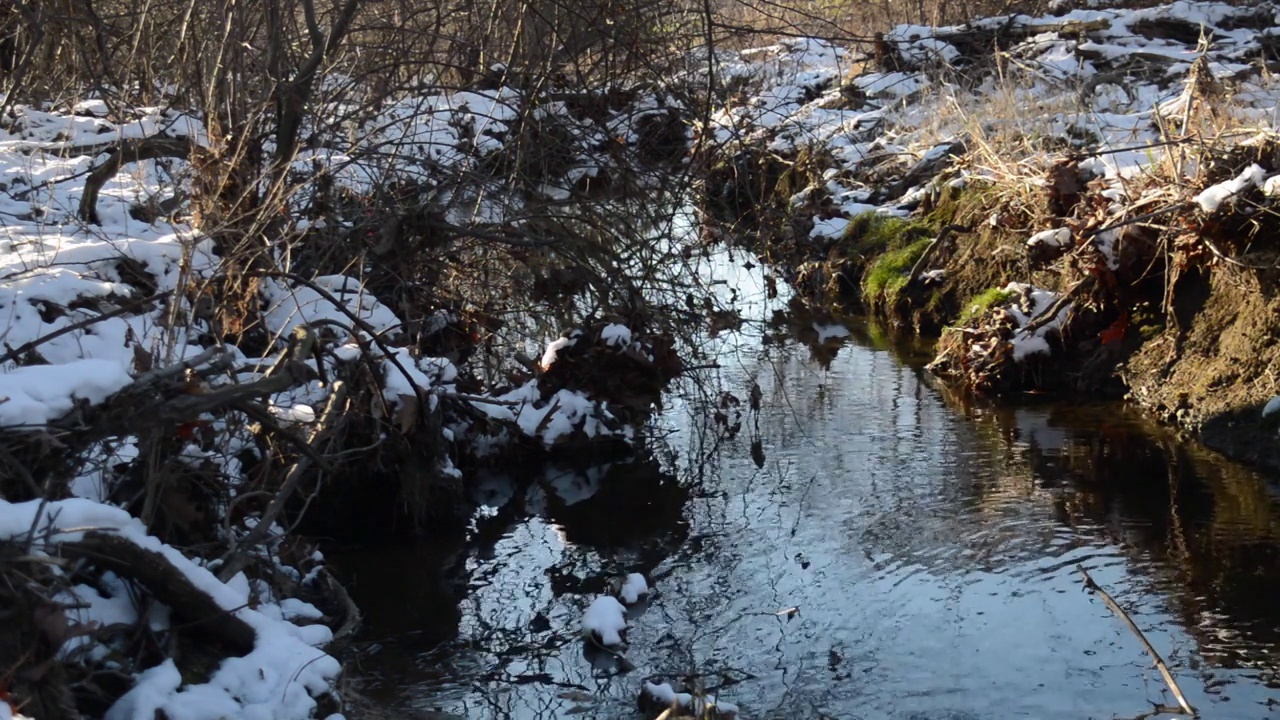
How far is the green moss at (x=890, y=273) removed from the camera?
12.1 m

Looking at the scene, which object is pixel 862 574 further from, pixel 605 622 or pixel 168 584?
pixel 168 584

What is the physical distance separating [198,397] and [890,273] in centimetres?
933

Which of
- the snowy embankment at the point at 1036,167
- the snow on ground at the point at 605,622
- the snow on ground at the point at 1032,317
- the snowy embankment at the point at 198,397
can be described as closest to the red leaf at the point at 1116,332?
the snowy embankment at the point at 1036,167

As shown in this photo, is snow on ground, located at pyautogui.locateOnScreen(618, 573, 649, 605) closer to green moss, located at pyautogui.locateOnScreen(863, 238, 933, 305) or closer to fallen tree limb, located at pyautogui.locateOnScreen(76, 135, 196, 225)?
fallen tree limb, located at pyautogui.locateOnScreen(76, 135, 196, 225)

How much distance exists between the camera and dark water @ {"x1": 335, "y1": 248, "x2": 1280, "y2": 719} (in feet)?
16.1

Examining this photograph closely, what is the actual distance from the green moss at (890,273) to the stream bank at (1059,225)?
0.09 ft

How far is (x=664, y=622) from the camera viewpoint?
5602mm

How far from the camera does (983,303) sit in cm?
1013

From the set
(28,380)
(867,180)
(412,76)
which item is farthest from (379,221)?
(867,180)

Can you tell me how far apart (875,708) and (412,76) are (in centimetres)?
453

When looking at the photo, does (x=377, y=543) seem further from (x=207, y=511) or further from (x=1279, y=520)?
(x=1279, y=520)

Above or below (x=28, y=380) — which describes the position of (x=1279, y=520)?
below

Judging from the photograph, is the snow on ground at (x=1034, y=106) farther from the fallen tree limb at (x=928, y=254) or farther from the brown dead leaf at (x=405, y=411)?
the brown dead leaf at (x=405, y=411)

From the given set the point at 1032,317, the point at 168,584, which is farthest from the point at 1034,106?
the point at 168,584
